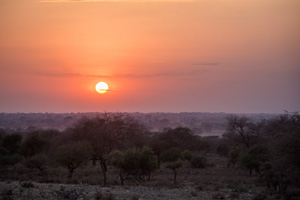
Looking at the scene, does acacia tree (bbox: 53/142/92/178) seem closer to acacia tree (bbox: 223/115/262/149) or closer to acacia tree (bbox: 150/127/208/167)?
acacia tree (bbox: 150/127/208/167)

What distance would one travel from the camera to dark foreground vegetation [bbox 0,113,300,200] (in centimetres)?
2177

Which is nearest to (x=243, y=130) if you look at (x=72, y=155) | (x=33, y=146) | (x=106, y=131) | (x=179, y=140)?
(x=179, y=140)

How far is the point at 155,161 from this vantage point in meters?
34.1

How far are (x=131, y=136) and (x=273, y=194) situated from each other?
1056 inches

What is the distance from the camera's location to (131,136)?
47.3 metres

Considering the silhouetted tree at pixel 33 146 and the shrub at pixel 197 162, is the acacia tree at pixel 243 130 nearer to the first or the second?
the shrub at pixel 197 162

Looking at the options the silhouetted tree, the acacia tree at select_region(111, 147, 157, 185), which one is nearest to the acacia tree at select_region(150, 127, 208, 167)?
the silhouetted tree

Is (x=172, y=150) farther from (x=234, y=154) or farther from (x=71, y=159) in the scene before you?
(x=71, y=159)

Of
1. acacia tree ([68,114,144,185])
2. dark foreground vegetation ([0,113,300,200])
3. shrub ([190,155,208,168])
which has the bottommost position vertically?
shrub ([190,155,208,168])

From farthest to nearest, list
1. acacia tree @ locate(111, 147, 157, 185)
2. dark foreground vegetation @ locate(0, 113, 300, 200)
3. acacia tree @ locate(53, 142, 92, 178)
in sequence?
1. acacia tree @ locate(53, 142, 92, 178)
2. acacia tree @ locate(111, 147, 157, 185)
3. dark foreground vegetation @ locate(0, 113, 300, 200)

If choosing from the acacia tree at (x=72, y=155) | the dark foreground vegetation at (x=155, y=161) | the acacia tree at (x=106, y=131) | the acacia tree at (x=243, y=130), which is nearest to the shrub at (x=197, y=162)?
the dark foreground vegetation at (x=155, y=161)

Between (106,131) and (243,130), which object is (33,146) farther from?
(243,130)

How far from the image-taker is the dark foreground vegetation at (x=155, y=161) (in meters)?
21.8

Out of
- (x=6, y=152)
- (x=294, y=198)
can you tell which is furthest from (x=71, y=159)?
(x=294, y=198)
